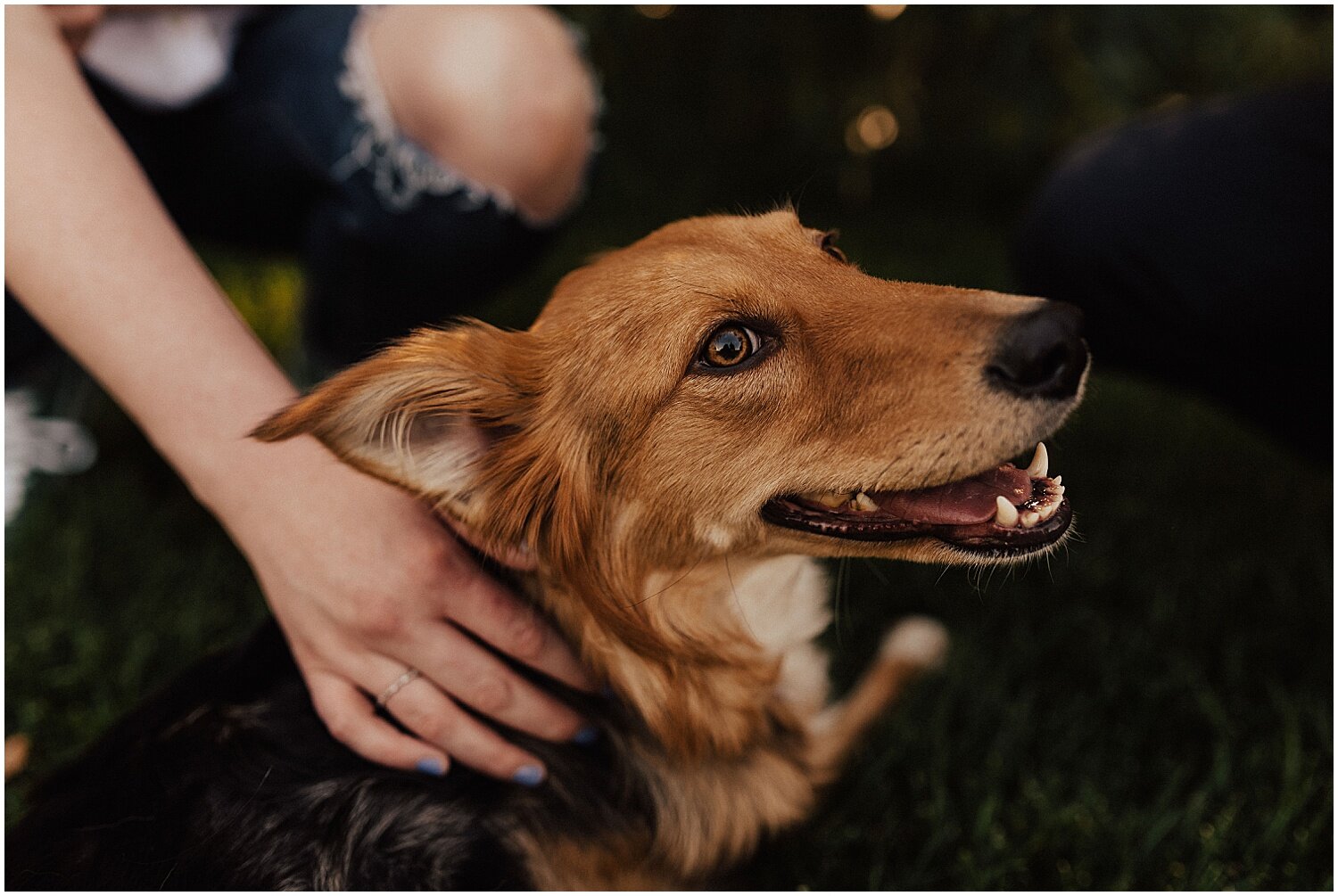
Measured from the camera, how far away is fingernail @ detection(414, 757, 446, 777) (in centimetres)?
172

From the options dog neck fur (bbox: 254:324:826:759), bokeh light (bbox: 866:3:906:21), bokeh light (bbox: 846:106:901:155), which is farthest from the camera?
bokeh light (bbox: 846:106:901:155)

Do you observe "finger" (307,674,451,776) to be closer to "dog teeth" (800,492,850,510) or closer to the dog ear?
the dog ear

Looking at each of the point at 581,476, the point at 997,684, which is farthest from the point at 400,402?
the point at 997,684

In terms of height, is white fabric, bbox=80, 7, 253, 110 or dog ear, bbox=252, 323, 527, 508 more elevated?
white fabric, bbox=80, 7, 253, 110

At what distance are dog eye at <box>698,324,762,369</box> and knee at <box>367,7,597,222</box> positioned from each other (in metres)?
1.29

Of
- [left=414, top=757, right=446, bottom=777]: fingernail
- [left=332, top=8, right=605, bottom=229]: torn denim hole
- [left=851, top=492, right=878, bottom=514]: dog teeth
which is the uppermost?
[left=332, top=8, right=605, bottom=229]: torn denim hole

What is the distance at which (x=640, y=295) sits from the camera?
160 centimetres

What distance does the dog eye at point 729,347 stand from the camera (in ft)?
5.21

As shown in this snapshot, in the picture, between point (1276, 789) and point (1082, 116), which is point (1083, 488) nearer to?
point (1276, 789)

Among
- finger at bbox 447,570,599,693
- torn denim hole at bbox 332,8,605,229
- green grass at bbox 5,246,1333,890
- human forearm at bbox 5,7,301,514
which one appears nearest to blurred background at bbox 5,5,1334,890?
green grass at bbox 5,246,1333,890

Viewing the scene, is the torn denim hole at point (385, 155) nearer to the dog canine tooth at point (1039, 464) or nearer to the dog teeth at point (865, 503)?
the dog teeth at point (865, 503)

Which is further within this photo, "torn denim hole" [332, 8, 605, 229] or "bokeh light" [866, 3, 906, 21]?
"bokeh light" [866, 3, 906, 21]

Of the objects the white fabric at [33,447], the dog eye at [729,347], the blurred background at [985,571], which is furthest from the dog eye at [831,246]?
the white fabric at [33,447]

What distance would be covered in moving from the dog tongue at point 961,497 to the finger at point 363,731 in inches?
35.9
